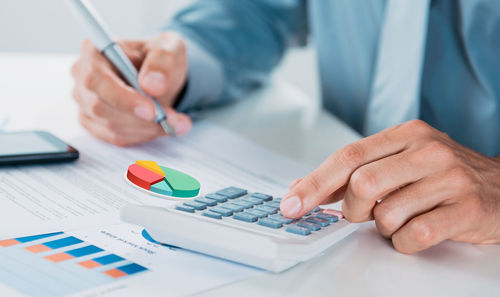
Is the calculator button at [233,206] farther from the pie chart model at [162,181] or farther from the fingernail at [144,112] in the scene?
the fingernail at [144,112]

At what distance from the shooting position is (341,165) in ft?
1.40

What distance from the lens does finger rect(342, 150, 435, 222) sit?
0.41 metres

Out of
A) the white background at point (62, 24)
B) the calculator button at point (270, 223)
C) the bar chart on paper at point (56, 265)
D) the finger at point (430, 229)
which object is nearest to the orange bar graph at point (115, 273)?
the bar chart on paper at point (56, 265)

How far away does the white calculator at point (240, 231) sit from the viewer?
0.35 metres

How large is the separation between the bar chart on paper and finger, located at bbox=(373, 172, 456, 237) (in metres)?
0.18

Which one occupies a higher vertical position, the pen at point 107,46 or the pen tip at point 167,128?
the pen at point 107,46

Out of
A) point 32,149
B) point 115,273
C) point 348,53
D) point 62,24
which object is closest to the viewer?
point 115,273

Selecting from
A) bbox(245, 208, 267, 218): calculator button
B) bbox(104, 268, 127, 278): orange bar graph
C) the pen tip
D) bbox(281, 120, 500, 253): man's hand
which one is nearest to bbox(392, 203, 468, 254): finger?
bbox(281, 120, 500, 253): man's hand

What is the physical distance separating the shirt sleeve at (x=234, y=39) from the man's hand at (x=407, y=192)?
43cm

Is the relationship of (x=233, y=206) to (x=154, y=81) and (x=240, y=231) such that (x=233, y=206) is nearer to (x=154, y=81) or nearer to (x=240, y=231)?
(x=240, y=231)

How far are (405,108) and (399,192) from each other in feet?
1.22

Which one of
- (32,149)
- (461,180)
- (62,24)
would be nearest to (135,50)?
(32,149)

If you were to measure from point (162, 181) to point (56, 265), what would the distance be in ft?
0.52

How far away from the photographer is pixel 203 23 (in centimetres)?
97
